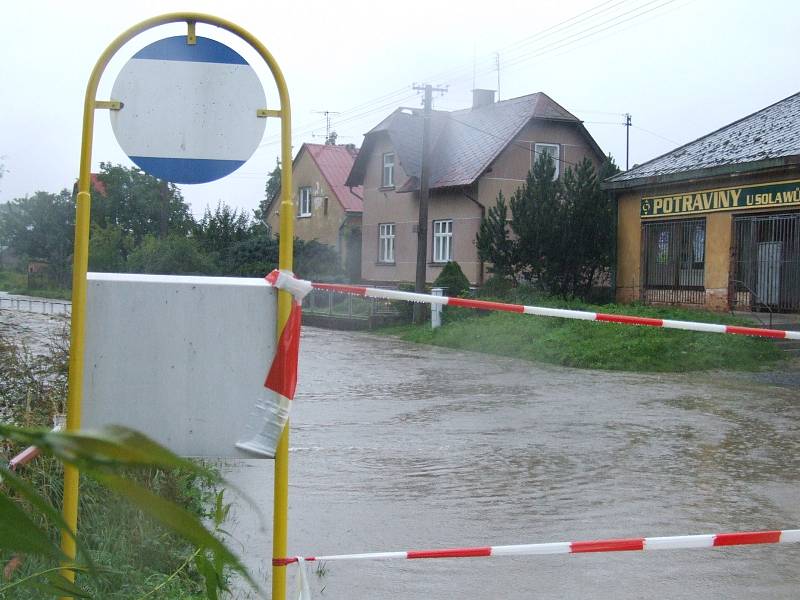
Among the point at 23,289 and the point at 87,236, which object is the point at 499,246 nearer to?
the point at 87,236

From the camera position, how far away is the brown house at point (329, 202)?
1755 inches

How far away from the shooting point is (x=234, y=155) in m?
3.57

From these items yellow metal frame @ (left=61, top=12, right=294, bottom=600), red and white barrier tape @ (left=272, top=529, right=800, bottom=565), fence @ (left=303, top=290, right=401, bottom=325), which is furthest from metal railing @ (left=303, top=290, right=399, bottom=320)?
yellow metal frame @ (left=61, top=12, right=294, bottom=600)

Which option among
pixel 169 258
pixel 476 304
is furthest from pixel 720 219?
pixel 476 304

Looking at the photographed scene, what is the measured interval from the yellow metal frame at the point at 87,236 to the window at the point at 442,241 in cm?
3238

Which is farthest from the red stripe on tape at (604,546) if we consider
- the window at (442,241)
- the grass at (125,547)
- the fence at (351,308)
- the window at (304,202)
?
the window at (304,202)

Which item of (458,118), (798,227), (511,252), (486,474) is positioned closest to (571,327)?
(798,227)

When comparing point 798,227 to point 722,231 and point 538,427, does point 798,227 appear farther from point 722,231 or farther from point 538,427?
point 538,427

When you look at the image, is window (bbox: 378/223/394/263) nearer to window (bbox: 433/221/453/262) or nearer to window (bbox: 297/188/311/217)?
window (bbox: 433/221/453/262)

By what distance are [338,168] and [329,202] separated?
240cm

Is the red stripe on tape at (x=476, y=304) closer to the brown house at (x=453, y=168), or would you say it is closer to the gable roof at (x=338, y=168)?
the brown house at (x=453, y=168)

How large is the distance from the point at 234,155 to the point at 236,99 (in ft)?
0.63

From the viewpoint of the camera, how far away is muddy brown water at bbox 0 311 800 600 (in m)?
5.20

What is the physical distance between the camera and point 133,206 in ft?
138
